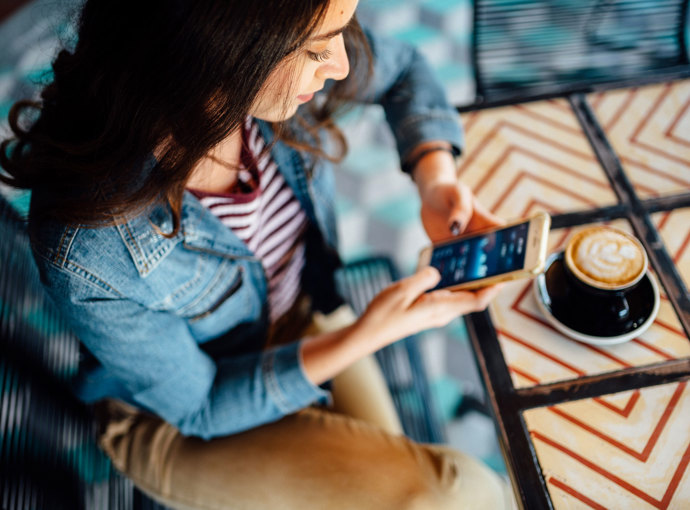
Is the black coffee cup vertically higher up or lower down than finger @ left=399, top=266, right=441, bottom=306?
lower down

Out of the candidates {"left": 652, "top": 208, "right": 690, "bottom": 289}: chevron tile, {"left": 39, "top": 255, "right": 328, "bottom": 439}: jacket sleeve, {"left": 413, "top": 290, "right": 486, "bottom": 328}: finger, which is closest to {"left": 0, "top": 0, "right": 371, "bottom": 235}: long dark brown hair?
{"left": 39, "top": 255, "right": 328, "bottom": 439}: jacket sleeve

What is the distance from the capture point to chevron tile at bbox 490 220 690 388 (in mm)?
797

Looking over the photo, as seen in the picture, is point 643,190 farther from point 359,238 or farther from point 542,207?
point 359,238

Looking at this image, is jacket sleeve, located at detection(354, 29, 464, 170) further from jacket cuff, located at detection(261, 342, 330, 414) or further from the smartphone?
jacket cuff, located at detection(261, 342, 330, 414)

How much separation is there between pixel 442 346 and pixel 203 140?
1436 mm

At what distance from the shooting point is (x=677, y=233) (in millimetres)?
909

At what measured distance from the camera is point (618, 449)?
→ 741 millimetres

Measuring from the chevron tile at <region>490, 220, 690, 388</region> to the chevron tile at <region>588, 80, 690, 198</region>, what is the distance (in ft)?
0.83

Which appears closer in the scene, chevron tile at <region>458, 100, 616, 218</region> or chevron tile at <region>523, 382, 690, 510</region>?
chevron tile at <region>523, 382, 690, 510</region>

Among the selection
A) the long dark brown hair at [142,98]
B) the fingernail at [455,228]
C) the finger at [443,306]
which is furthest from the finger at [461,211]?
the long dark brown hair at [142,98]

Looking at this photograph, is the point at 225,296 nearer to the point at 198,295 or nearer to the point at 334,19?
the point at 198,295

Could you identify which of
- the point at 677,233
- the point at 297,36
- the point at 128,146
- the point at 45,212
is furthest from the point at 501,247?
the point at 45,212

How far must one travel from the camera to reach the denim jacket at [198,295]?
2.57 ft

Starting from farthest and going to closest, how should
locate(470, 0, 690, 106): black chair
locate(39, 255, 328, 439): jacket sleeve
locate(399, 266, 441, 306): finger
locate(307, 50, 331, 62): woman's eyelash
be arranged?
locate(470, 0, 690, 106): black chair, locate(399, 266, 441, 306): finger, locate(39, 255, 328, 439): jacket sleeve, locate(307, 50, 331, 62): woman's eyelash
